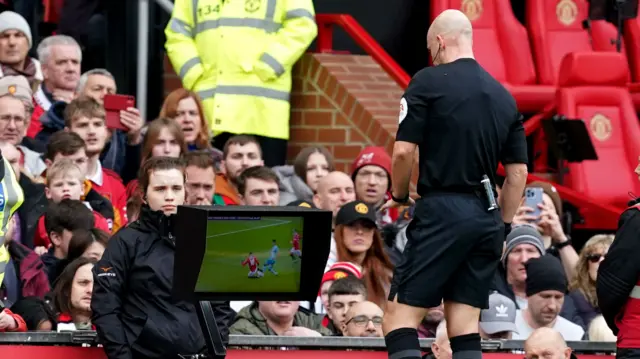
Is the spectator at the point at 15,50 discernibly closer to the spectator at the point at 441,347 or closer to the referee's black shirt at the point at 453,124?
the spectator at the point at 441,347

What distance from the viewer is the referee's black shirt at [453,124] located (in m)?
8.08

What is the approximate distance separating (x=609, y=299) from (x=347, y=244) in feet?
8.56

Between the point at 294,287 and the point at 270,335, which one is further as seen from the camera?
the point at 270,335

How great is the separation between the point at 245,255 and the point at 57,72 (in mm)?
4849

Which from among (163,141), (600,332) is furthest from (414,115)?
(163,141)

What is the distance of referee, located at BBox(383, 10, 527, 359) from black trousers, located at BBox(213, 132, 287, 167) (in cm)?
499

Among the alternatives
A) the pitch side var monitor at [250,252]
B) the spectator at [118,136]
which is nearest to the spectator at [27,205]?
the spectator at [118,136]

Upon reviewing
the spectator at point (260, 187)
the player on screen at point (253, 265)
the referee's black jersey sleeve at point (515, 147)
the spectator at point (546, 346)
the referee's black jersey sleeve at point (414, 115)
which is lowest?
the spectator at point (546, 346)

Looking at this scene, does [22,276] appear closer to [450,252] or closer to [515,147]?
[450,252]

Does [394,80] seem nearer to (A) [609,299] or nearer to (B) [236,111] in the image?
(B) [236,111]

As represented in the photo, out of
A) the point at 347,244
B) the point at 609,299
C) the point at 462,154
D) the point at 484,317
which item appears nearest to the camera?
the point at 462,154

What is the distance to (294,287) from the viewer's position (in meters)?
8.25

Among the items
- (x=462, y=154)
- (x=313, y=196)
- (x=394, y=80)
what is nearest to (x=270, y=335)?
(x=462, y=154)

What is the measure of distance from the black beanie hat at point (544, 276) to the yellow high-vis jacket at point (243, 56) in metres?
3.06
